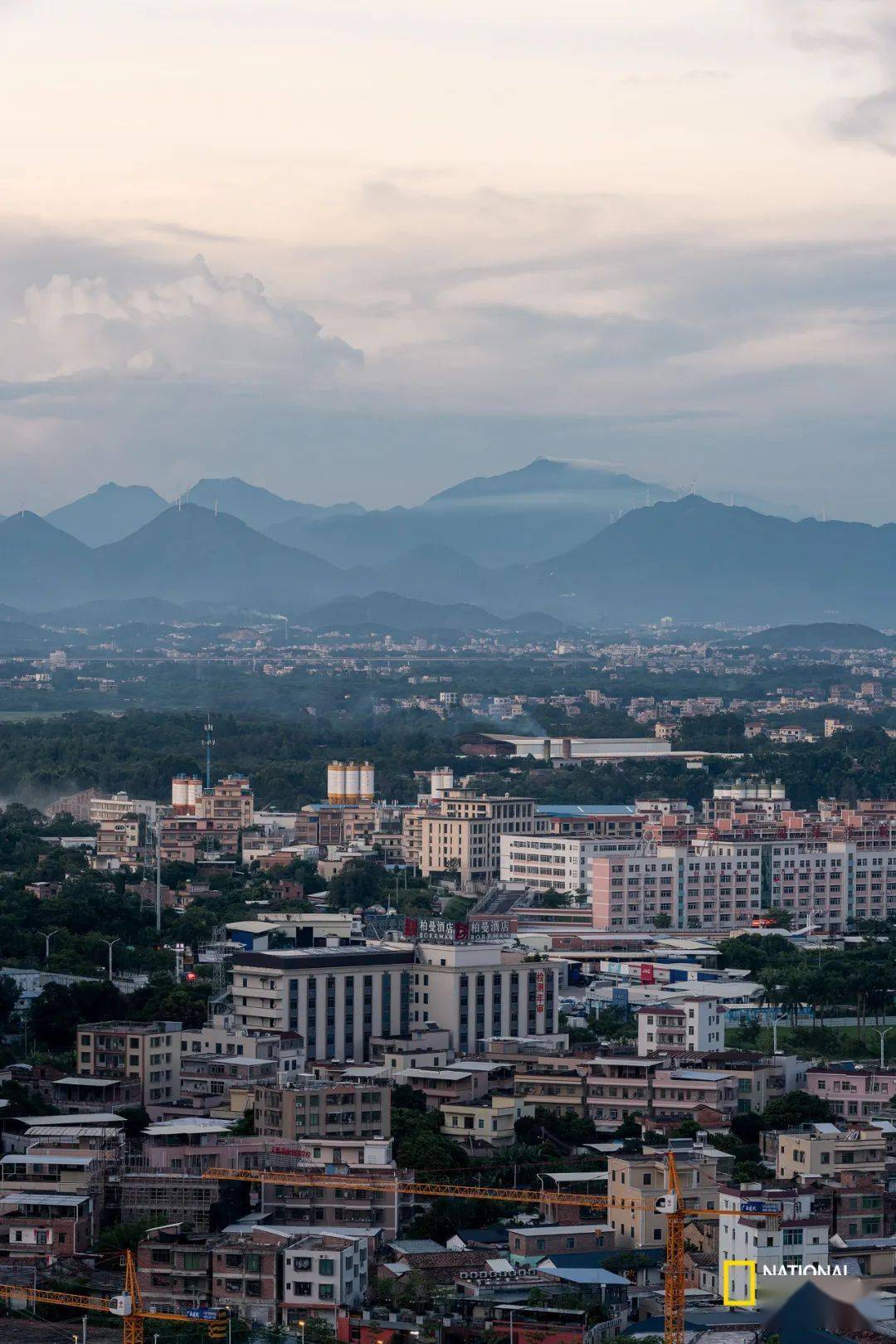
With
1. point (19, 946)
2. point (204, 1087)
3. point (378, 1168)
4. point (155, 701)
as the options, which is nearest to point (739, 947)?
point (19, 946)

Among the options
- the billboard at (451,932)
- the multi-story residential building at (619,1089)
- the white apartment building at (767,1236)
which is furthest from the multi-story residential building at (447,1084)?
the white apartment building at (767,1236)

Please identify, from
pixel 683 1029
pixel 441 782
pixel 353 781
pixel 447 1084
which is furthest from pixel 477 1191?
pixel 353 781

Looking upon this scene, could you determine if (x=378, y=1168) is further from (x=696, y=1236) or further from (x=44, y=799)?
(x=44, y=799)

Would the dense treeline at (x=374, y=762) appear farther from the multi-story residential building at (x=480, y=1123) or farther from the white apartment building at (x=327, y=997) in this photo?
the multi-story residential building at (x=480, y=1123)

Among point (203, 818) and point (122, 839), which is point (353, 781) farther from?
point (122, 839)

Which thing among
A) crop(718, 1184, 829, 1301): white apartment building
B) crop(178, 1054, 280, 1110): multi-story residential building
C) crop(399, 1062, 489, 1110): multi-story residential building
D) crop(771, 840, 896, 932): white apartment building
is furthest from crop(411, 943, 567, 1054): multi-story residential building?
crop(771, 840, 896, 932): white apartment building

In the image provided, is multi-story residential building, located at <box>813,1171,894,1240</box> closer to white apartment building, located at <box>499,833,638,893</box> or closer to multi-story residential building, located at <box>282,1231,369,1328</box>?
multi-story residential building, located at <box>282,1231,369,1328</box>
